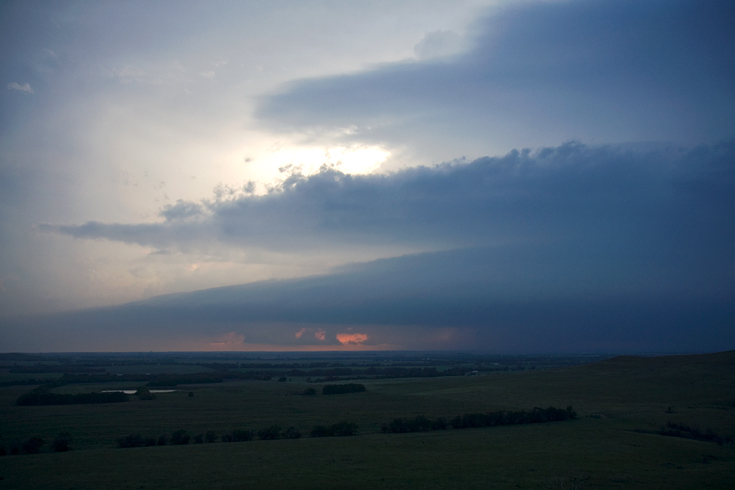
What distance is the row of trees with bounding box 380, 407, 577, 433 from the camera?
45156 mm

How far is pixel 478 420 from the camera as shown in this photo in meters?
47.4

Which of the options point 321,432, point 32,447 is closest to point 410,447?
point 321,432

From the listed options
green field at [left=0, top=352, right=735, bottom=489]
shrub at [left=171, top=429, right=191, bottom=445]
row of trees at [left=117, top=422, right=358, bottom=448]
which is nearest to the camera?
green field at [left=0, top=352, right=735, bottom=489]

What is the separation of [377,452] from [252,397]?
5468 cm

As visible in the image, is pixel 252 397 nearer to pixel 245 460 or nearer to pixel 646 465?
pixel 245 460

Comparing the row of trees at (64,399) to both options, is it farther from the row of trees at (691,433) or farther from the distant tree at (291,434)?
the row of trees at (691,433)

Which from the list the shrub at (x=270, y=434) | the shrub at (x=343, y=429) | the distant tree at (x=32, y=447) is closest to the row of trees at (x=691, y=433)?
the shrub at (x=343, y=429)

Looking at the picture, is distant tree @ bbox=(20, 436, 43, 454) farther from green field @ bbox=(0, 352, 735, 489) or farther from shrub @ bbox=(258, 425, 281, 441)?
shrub @ bbox=(258, 425, 281, 441)

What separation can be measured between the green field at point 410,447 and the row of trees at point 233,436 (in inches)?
66.1

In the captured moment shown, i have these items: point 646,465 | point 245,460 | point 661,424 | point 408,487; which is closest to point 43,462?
point 245,460

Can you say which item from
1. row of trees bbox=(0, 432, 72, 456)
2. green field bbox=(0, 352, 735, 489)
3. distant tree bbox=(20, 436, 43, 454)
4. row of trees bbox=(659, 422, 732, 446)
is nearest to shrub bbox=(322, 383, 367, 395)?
green field bbox=(0, 352, 735, 489)

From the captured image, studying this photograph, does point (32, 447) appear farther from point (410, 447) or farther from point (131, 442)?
point (410, 447)

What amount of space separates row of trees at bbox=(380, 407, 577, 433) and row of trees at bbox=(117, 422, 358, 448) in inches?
179

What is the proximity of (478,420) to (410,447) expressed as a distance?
A: 13998mm
